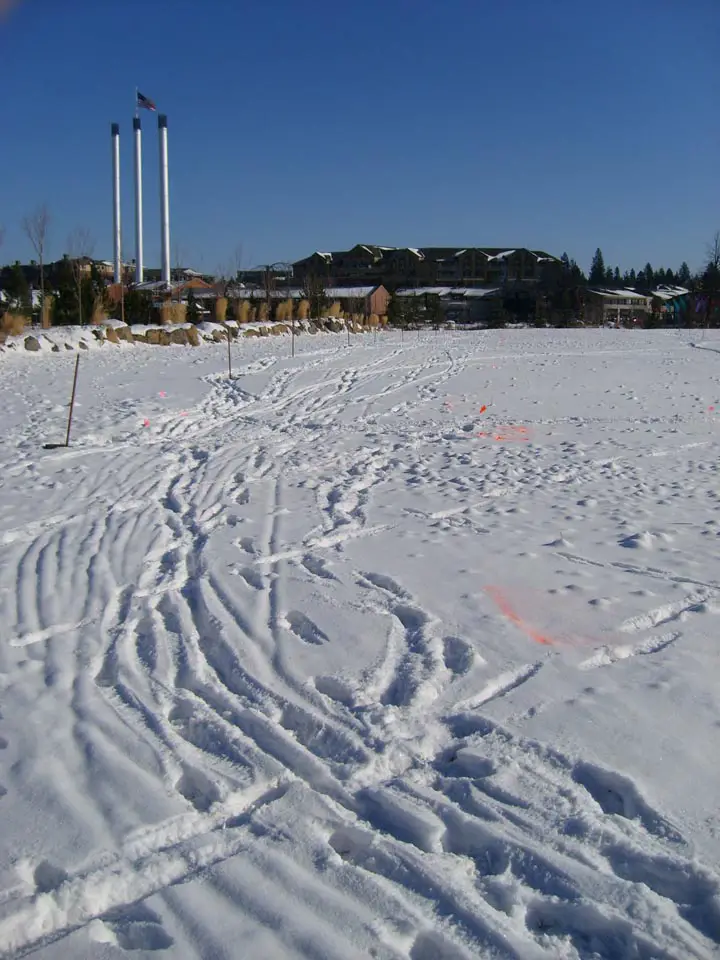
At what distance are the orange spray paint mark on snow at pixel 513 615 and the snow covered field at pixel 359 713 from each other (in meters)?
0.02

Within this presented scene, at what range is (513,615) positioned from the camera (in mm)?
5258

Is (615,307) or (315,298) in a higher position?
(615,307)

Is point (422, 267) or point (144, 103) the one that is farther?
point (422, 267)

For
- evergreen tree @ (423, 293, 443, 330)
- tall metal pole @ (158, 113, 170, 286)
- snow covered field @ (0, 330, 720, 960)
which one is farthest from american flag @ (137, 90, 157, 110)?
snow covered field @ (0, 330, 720, 960)

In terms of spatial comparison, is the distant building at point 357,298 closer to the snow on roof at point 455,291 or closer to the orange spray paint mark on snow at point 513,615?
the snow on roof at point 455,291

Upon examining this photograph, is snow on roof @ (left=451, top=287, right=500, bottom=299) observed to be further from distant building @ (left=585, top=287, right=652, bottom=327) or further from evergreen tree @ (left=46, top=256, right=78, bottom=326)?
evergreen tree @ (left=46, top=256, right=78, bottom=326)

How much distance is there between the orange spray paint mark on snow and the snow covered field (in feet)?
0.07

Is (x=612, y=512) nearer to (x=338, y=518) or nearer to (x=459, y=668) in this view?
(x=338, y=518)

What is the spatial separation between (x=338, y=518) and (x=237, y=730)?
3817 mm

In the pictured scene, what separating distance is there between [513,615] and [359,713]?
1.59m

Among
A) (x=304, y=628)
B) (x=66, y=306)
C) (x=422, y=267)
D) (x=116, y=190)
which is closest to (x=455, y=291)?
(x=422, y=267)

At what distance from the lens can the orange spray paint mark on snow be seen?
4.90m

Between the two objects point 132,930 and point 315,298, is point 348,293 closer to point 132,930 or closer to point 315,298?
point 315,298

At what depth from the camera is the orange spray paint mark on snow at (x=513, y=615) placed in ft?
16.1
